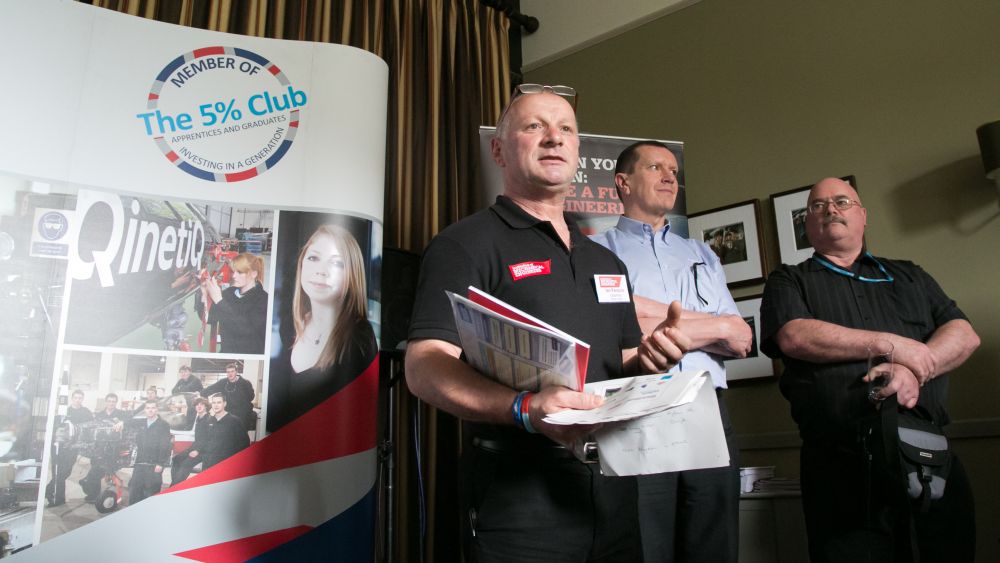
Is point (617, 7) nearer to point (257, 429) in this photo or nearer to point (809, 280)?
point (809, 280)

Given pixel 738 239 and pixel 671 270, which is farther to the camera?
pixel 738 239

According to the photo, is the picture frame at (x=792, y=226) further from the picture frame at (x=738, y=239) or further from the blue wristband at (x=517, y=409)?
the blue wristband at (x=517, y=409)

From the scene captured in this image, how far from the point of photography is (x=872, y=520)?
194 centimetres

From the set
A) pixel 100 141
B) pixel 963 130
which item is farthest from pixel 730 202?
pixel 100 141

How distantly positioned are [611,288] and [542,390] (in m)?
0.48

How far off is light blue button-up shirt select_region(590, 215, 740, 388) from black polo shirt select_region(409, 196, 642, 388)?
79 cm

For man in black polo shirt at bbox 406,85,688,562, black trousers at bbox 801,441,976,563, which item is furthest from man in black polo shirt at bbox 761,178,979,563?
man in black polo shirt at bbox 406,85,688,562

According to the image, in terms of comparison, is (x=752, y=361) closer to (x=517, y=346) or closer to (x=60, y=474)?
(x=517, y=346)

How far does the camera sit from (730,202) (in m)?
3.59

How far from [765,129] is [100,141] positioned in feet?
9.84

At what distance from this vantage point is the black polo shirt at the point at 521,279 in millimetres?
1270

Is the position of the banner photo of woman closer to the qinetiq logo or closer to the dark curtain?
the qinetiq logo

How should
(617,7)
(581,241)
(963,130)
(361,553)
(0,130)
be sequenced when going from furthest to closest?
(617,7), (963,130), (361,553), (0,130), (581,241)

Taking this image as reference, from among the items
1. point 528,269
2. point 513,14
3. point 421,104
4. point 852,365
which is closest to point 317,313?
point 528,269
